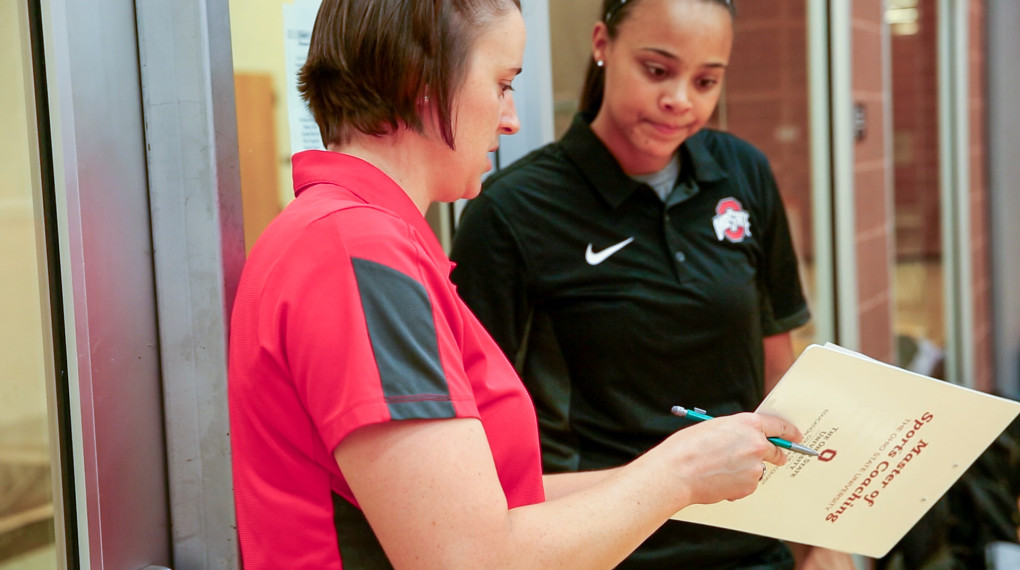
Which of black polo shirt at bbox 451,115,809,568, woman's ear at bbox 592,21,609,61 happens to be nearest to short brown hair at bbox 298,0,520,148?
black polo shirt at bbox 451,115,809,568

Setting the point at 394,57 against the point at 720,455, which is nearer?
the point at 394,57

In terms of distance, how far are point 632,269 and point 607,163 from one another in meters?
0.17

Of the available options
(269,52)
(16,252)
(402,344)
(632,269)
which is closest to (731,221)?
(632,269)

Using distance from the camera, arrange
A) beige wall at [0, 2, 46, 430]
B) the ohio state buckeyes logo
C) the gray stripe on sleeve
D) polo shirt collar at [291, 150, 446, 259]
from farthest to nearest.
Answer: the ohio state buckeyes logo < beige wall at [0, 2, 46, 430] < polo shirt collar at [291, 150, 446, 259] < the gray stripe on sleeve

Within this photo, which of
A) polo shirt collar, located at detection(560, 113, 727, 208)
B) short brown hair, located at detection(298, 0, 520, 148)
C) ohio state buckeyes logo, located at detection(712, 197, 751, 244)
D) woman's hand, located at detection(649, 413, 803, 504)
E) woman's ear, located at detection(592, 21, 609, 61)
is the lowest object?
woman's hand, located at detection(649, 413, 803, 504)

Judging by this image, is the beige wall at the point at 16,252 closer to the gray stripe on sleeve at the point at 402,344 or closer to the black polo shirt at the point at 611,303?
the gray stripe on sleeve at the point at 402,344

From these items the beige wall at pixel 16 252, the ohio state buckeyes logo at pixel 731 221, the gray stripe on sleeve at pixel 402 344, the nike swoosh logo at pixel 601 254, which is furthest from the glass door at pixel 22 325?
the ohio state buckeyes logo at pixel 731 221

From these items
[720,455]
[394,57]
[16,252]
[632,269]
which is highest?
[394,57]

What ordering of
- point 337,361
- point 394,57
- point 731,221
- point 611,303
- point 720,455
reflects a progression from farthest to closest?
point 731,221, point 611,303, point 720,455, point 394,57, point 337,361

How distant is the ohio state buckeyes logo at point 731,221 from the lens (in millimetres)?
1468

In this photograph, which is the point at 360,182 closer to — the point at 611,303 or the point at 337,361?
the point at 337,361

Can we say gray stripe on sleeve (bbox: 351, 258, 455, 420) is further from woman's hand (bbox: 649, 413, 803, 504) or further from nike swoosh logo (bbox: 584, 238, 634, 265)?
nike swoosh logo (bbox: 584, 238, 634, 265)

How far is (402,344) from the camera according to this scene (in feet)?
2.33

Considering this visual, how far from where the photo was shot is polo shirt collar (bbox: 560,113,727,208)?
1.42m
